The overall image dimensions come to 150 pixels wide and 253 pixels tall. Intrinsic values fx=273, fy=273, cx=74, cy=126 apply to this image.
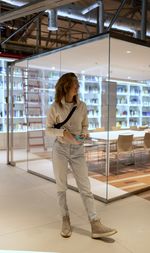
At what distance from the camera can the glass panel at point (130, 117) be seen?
4.49m

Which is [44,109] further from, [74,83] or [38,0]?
[74,83]

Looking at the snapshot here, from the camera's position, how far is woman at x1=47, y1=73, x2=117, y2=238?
2676mm

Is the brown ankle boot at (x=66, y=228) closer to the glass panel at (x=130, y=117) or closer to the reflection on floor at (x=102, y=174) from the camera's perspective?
the reflection on floor at (x=102, y=174)

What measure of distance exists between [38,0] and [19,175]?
9.93 ft

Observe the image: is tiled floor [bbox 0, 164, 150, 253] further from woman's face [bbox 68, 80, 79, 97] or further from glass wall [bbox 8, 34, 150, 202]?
woman's face [bbox 68, 80, 79, 97]

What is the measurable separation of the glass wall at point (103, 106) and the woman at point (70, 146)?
1136 mm

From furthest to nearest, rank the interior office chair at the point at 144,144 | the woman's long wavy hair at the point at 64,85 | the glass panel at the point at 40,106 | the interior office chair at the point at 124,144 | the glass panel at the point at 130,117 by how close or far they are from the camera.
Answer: the interior office chair at the point at 144,144 → the glass panel at the point at 40,106 → the interior office chair at the point at 124,144 → the glass panel at the point at 130,117 → the woman's long wavy hair at the point at 64,85

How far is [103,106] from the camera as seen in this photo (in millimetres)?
4195

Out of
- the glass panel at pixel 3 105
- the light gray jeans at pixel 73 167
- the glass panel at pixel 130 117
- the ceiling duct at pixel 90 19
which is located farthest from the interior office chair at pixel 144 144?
the glass panel at pixel 3 105

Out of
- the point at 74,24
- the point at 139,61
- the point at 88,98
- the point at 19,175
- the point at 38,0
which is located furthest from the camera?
the point at 74,24

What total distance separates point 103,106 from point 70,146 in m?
1.67

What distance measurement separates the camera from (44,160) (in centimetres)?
562

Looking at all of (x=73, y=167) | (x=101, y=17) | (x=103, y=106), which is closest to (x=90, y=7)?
(x=101, y=17)

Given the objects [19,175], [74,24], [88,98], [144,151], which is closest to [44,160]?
[19,175]
